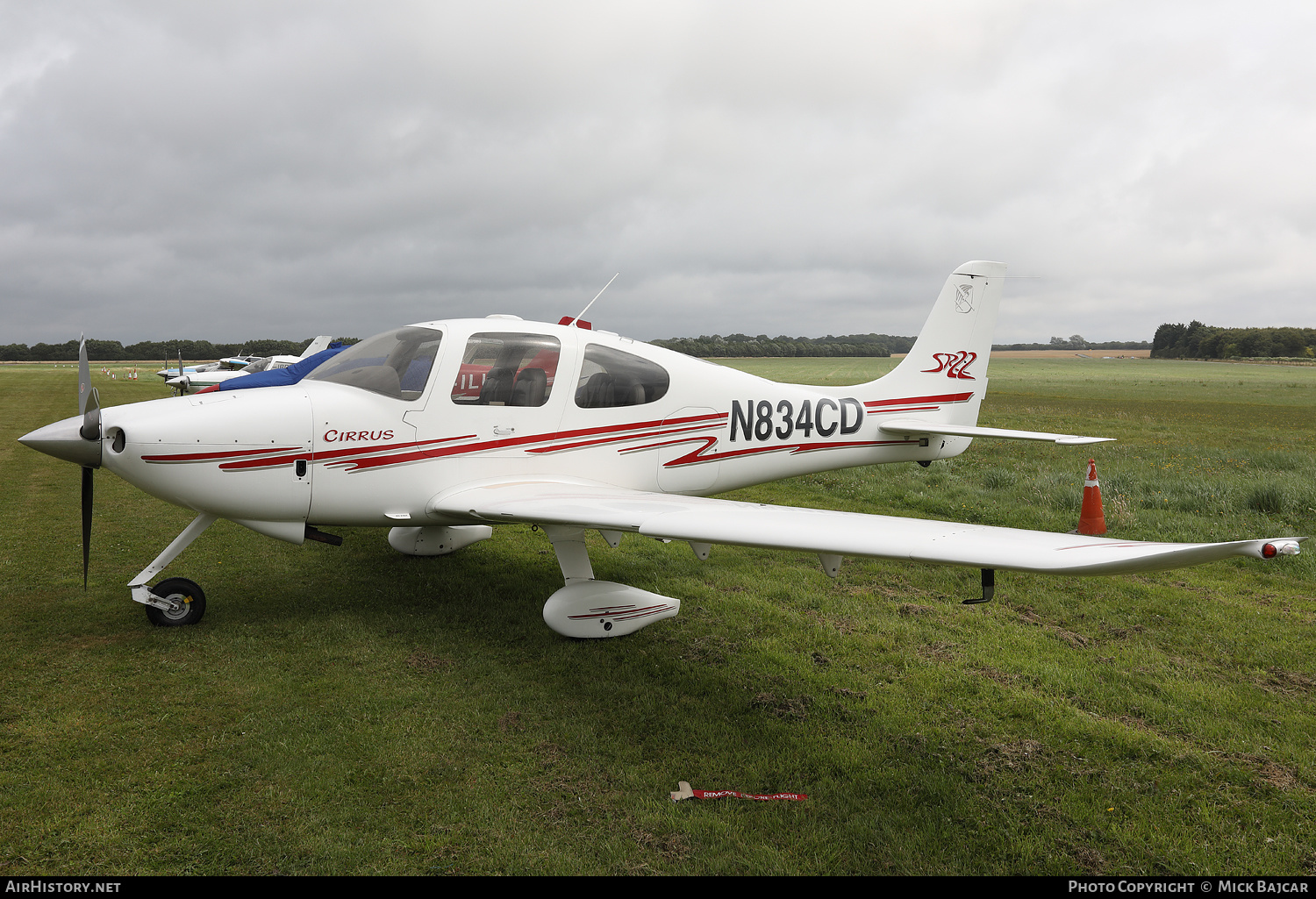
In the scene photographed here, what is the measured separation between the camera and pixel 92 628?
5.19 metres

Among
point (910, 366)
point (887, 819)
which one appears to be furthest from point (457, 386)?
point (910, 366)

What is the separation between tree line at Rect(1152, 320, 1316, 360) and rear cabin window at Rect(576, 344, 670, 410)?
137191 millimetres

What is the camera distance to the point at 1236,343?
11219 cm

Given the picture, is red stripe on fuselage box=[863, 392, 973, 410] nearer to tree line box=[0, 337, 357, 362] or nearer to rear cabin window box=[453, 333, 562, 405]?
rear cabin window box=[453, 333, 562, 405]

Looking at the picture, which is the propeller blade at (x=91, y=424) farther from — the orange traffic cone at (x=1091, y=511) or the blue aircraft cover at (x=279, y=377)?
the orange traffic cone at (x=1091, y=511)

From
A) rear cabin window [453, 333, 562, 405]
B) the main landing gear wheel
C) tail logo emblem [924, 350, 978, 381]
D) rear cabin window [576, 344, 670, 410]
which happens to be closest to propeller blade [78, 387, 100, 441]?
the main landing gear wheel

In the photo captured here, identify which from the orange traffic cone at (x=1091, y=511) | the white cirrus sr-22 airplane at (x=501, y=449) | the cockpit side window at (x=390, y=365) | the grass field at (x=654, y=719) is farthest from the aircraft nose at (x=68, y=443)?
the orange traffic cone at (x=1091, y=511)

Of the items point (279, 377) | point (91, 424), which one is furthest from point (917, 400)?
point (279, 377)

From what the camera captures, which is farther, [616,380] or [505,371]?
[616,380]

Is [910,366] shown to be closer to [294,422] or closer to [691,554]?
[691,554]

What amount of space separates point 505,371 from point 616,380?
91cm

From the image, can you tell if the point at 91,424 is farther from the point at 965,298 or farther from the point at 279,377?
the point at 965,298

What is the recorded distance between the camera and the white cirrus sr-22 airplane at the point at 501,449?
4.67m

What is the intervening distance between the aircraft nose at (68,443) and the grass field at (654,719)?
1.32 m
